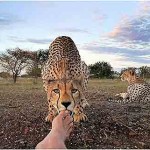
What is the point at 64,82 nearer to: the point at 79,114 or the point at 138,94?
the point at 79,114

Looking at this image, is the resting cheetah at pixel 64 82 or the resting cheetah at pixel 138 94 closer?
the resting cheetah at pixel 64 82

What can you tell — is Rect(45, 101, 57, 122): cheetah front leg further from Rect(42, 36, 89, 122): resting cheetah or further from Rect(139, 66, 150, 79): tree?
Rect(139, 66, 150, 79): tree

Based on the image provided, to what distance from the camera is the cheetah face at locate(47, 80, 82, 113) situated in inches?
214

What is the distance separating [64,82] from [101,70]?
66.9ft

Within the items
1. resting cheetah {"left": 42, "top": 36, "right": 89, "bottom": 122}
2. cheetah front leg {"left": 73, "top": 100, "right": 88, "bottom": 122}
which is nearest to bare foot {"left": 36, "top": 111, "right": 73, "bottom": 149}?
resting cheetah {"left": 42, "top": 36, "right": 89, "bottom": 122}

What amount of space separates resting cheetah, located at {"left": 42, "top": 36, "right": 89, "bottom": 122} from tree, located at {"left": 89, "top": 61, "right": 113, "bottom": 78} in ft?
60.7

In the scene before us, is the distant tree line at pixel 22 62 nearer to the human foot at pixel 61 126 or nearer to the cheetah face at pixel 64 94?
the cheetah face at pixel 64 94

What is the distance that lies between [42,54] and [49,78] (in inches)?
690

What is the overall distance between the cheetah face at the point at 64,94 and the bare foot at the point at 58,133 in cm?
285

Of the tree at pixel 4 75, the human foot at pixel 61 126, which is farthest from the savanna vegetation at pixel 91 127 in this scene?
the tree at pixel 4 75

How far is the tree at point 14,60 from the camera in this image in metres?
23.6

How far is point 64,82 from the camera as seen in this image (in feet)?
18.5

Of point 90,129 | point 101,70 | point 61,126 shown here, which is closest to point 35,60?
point 101,70

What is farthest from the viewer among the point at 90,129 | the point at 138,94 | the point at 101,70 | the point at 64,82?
the point at 101,70
